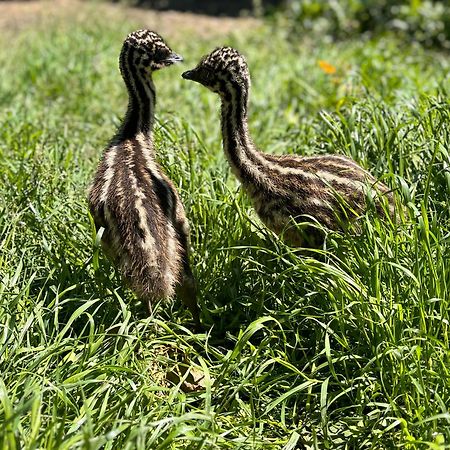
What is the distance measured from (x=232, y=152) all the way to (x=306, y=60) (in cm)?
523

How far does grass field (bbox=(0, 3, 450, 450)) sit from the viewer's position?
4121 millimetres

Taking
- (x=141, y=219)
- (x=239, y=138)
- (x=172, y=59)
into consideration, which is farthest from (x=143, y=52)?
(x=141, y=219)

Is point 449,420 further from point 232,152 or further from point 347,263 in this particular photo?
point 232,152

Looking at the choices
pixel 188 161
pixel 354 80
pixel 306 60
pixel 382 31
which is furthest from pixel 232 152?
pixel 382 31

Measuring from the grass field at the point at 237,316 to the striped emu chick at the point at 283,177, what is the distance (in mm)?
166

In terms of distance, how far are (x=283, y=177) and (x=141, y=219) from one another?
3.17 ft

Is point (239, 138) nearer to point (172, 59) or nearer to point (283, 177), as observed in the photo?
point (283, 177)

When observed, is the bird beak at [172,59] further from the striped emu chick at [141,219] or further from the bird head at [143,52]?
the striped emu chick at [141,219]

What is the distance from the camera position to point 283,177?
5293 millimetres

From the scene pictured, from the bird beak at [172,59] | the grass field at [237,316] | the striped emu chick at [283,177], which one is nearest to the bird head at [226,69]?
the striped emu chick at [283,177]

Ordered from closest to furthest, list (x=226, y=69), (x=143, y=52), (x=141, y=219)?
(x=141, y=219) → (x=226, y=69) → (x=143, y=52)

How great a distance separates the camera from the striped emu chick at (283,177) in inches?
201

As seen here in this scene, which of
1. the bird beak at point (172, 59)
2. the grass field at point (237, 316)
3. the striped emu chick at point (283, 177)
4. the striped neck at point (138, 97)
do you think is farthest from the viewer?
the bird beak at point (172, 59)

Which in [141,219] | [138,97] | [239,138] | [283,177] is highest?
[138,97]
